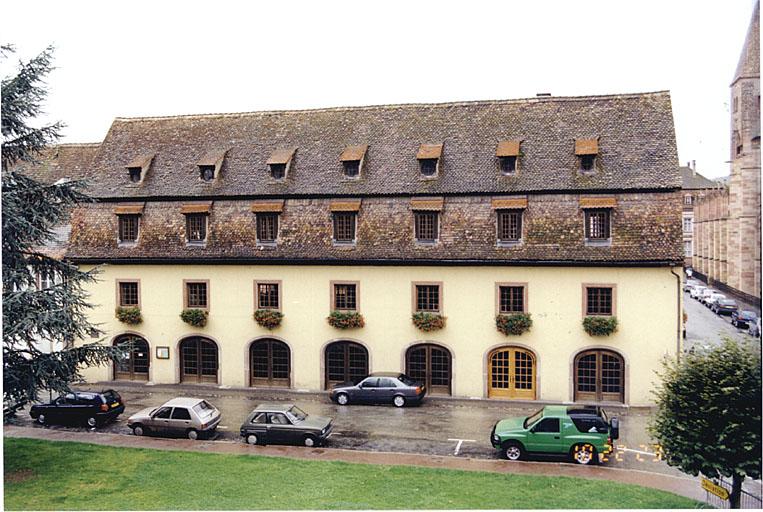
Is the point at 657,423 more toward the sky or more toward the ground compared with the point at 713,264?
more toward the ground

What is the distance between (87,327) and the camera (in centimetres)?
1539

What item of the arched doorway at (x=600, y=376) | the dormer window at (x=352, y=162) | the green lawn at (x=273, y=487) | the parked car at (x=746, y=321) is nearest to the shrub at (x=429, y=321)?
the arched doorway at (x=600, y=376)

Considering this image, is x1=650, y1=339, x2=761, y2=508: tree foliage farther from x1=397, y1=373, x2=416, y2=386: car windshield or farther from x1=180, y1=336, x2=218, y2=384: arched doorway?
x1=180, y1=336, x2=218, y2=384: arched doorway

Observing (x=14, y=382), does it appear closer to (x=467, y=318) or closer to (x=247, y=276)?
(x=247, y=276)

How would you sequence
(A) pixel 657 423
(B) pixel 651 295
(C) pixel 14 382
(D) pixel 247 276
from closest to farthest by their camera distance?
(A) pixel 657 423 → (C) pixel 14 382 → (B) pixel 651 295 → (D) pixel 247 276

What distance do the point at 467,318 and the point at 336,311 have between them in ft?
13.8

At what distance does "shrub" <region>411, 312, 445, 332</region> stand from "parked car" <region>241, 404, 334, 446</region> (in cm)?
553

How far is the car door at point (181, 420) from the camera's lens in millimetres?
17922

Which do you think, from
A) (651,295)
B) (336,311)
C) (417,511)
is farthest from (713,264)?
(417,511)

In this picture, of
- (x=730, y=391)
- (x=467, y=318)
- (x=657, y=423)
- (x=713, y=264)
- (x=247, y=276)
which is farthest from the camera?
(x=713, y=264)

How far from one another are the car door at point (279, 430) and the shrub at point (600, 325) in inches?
369

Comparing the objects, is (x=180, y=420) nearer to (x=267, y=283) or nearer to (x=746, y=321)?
(x=267, y=283)

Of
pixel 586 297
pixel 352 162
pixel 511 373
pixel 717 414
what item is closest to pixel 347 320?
pixel 352 162

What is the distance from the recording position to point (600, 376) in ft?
69.9
